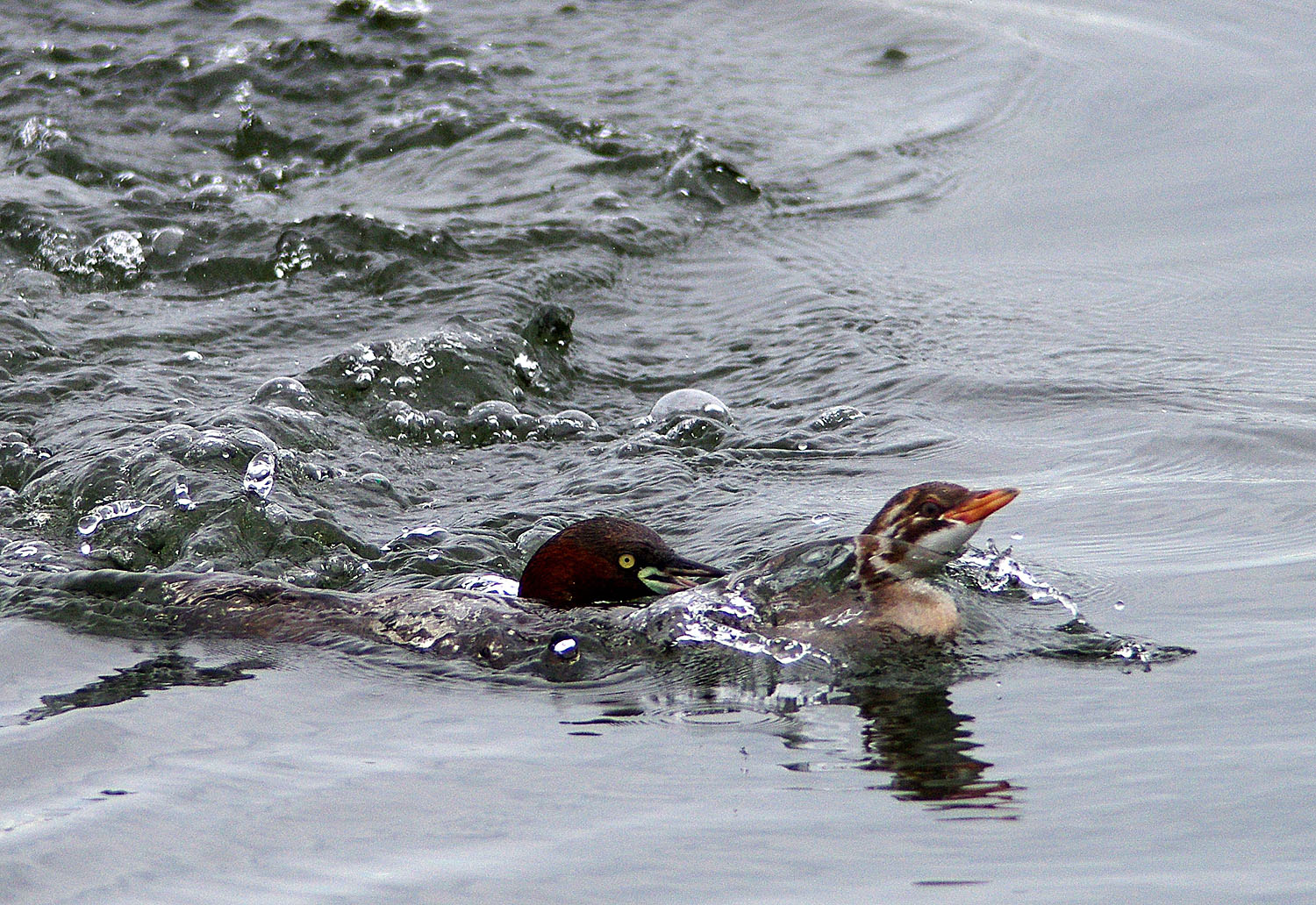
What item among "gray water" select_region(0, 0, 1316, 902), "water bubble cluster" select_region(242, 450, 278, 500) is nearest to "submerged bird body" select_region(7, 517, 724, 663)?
"gray water" select_region(0, 0, 1316, 902)

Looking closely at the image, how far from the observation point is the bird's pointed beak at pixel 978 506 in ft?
14.0

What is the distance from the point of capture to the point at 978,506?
4316 mm

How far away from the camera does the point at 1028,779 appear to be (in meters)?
3.41

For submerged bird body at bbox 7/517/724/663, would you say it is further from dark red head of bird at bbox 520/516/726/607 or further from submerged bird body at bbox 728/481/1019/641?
submerged bird body at bbox 728/481/1019/641

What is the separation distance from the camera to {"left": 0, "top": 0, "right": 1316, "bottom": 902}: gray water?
3.30 metres

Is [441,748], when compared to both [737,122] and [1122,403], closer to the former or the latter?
[1122,403]

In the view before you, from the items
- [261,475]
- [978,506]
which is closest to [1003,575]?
[978,506]

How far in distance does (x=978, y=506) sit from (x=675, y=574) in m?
0.99

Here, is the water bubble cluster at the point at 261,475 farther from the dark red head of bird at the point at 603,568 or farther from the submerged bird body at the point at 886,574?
the submerged bird body at the point at 886,574

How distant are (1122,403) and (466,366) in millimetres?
2748

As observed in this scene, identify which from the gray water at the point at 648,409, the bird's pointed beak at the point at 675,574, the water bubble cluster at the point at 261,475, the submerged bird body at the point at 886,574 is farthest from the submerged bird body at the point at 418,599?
the water bubble cluster at the point at 261,475

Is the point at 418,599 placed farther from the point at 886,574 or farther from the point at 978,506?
the point at 978,506

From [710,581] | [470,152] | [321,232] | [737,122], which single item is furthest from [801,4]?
[710,581]

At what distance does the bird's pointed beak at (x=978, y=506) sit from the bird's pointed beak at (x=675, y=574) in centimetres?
79
